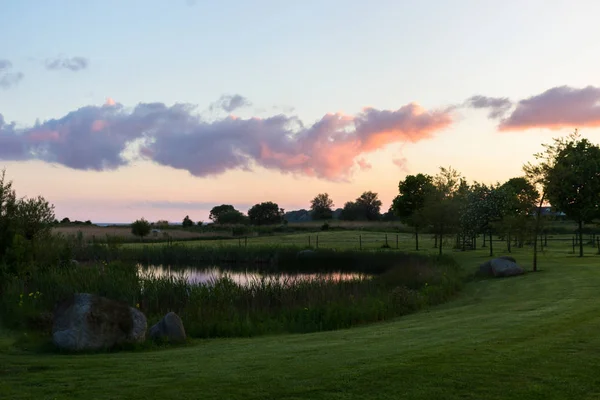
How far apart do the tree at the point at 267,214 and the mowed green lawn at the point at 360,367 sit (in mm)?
132138

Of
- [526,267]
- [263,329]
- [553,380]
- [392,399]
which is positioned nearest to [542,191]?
[526,267]

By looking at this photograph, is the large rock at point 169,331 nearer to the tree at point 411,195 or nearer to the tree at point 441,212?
the tree at point 441,212

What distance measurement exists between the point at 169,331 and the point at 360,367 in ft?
21.7

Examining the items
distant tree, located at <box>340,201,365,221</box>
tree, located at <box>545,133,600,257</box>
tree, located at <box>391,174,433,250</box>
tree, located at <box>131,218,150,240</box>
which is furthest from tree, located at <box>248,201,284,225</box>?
tree, located at <box>545,133,600,257</box>

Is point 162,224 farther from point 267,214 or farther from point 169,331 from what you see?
point 169,331

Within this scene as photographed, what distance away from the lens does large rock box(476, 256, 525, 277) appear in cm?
2769

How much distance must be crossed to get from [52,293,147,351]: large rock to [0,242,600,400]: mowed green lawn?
2.18 ft

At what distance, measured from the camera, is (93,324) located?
12.5 m

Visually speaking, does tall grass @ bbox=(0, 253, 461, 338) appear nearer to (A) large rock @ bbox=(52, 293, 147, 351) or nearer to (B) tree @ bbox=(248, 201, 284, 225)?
(A) large rock @ bbox=(52, 293, 147, 351)

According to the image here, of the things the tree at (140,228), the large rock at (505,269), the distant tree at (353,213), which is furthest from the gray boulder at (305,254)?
the distant tree at (353,213)

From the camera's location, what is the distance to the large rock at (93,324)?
12.4m

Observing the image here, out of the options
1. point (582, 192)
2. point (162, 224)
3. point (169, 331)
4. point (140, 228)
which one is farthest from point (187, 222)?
point (169, 331)

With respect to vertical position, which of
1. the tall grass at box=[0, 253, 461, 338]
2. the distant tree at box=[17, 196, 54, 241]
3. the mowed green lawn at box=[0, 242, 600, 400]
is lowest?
the tall grass at box=[0, 253, 461, 338]

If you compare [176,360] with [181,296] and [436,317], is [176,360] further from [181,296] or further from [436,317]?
[181,296]
